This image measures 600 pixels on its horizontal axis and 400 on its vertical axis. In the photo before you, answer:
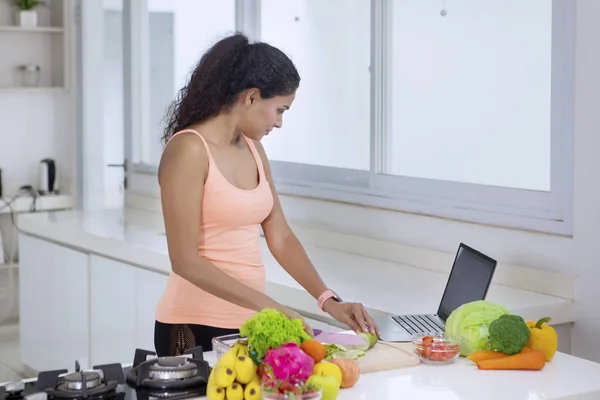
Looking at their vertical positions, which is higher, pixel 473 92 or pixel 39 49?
pixel 39 49

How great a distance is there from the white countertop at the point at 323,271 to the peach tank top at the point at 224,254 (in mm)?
437

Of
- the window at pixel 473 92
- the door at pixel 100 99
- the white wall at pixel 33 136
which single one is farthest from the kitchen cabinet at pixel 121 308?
the white wall at pixel 33 136

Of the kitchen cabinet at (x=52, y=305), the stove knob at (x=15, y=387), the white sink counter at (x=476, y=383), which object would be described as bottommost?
the kitchen cabinet at (x=52, y=305)

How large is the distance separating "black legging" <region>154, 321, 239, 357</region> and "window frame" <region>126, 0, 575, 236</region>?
954 millimetres

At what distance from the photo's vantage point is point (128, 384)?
6.03 feet

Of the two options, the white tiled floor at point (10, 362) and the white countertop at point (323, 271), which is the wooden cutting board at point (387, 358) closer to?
the white countertop at point (323, 271)

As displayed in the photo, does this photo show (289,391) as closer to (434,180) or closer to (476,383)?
(476,383)

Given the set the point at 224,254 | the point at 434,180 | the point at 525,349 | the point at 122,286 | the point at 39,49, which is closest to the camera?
the point at 525,349

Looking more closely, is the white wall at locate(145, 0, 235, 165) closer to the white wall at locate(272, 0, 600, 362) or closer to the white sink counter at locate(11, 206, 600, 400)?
the white sink counter at locate(11, 206, 600, 400)

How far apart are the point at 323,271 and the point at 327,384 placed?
1567mm

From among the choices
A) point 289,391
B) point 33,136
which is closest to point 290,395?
point 289,391

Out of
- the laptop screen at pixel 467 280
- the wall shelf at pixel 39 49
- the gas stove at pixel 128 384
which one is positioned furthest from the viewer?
the wall shelf at pixel 39 49

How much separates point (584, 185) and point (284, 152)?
164cm

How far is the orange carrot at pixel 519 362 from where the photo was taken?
6.39 feet
